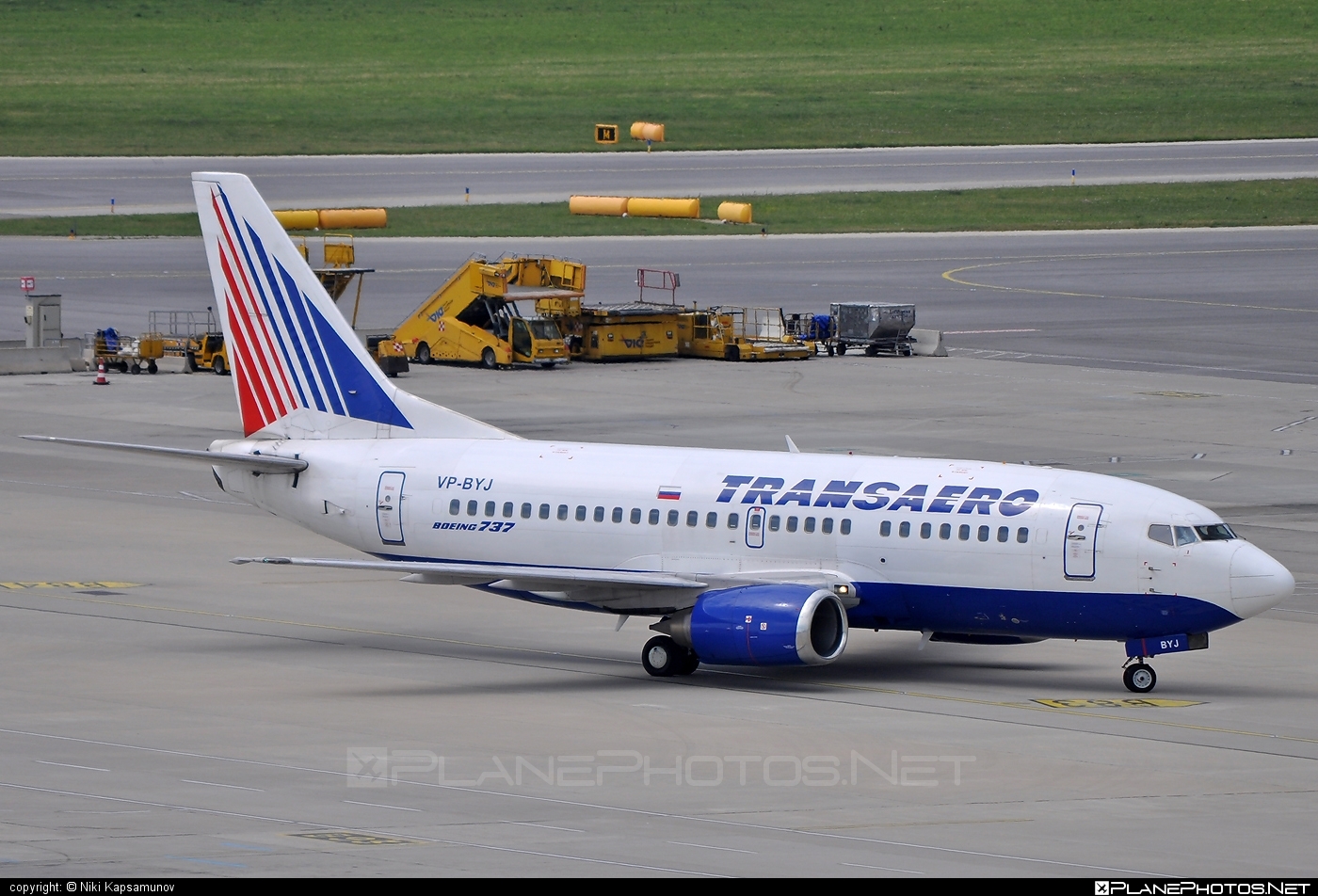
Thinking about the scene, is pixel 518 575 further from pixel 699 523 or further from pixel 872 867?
pixel 872 867

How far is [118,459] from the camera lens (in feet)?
211

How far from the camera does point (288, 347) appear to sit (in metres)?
41.9

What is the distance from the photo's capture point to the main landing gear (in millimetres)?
35562

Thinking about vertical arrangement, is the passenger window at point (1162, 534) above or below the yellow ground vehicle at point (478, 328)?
below

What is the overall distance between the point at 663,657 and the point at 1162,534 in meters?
8.56

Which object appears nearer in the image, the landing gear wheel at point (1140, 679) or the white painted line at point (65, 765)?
the white painted line at point (65, 765)

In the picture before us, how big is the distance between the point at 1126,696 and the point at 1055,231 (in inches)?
4012

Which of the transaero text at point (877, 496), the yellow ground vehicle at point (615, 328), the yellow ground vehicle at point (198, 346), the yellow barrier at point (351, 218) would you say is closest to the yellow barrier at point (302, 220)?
the yellow barrier at point (351, 218)

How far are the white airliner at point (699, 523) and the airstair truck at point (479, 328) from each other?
146ft

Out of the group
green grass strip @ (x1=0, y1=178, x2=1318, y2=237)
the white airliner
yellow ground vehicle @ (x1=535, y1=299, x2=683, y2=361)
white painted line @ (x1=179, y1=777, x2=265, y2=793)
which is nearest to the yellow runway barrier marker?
the white airliner

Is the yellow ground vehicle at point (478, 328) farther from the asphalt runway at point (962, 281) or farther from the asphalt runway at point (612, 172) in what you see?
the asphalt runway at point (612, 172)

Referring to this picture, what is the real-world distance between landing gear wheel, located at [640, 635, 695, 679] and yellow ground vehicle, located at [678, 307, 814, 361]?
53439 millimetres

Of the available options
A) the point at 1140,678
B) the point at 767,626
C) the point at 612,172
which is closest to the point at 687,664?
the point at 767,626

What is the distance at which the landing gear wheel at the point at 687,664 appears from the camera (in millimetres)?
36562
